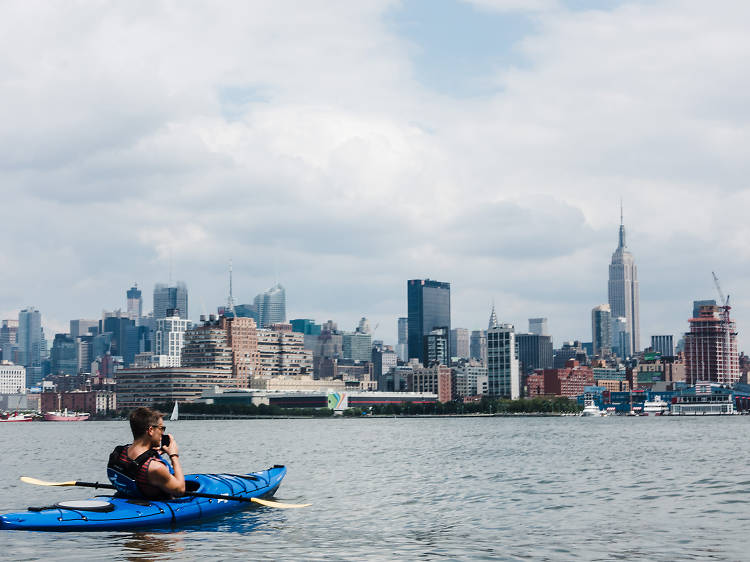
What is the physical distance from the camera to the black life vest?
30.2 m

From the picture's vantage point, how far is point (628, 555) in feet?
91.5

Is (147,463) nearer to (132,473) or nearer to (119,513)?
(132,473)

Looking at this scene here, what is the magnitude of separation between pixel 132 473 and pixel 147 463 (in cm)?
81

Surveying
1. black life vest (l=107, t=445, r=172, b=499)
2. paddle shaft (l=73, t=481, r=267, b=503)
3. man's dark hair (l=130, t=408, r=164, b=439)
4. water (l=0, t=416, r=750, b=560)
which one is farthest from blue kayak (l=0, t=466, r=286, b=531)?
man's dark hair (l=130, t=408, r=164, b=439)

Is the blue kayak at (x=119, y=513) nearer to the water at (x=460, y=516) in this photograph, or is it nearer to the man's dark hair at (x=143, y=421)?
the water at (x=460, y=516)

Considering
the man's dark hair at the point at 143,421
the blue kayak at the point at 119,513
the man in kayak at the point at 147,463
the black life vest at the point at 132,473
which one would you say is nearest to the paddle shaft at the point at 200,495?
the blue kayak at the point at 119,513

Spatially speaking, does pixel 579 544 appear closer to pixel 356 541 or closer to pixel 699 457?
pixel 356 541

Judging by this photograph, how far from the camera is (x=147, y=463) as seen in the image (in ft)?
99.1


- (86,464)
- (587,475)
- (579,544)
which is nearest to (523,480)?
(587,475)

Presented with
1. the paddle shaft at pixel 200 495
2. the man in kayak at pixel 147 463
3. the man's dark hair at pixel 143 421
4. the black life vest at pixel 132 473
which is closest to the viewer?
the man's dark hair at pixel 143 421

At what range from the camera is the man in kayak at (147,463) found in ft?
96.1

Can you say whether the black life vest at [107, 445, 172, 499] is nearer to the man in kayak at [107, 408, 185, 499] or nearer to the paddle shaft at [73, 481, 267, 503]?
the man in kayak at [107, 408, 185, 499]

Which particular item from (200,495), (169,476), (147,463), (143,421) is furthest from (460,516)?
(143,421)

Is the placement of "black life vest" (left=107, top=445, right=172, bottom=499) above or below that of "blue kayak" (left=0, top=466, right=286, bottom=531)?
above
